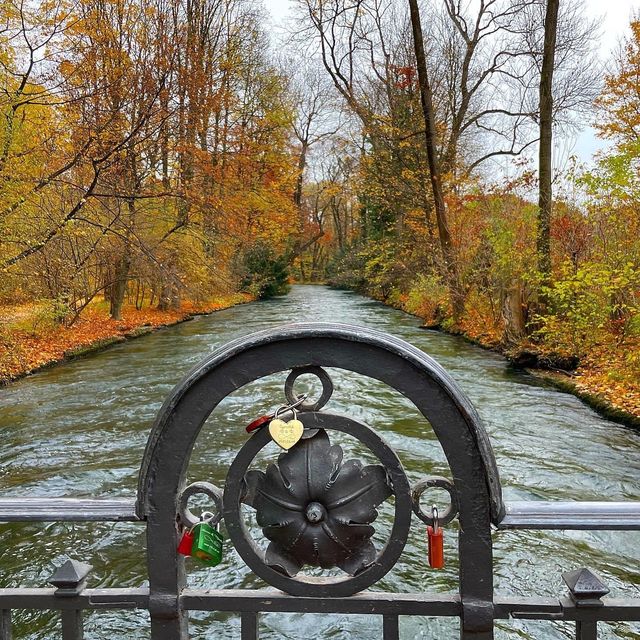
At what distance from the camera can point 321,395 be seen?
1.09 meters

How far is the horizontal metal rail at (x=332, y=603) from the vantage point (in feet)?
3.72

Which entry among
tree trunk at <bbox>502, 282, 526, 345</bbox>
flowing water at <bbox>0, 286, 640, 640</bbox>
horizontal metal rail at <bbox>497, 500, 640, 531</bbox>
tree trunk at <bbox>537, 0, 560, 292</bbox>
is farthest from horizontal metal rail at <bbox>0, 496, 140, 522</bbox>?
tree trunk at <bbox>502, 282, 526, 345</bbox>

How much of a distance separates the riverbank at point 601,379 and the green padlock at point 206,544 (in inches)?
253

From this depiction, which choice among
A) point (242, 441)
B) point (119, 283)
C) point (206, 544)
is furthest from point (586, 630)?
point (119, 283)

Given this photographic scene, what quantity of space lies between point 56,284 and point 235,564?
10205mm

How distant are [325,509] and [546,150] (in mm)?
10589

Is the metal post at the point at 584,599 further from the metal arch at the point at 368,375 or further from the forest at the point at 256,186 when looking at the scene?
the forest at the point at 256,186

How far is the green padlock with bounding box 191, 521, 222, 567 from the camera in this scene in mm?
1143

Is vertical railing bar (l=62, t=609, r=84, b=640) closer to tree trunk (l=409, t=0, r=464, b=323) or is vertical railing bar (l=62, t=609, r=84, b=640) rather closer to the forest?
the forest

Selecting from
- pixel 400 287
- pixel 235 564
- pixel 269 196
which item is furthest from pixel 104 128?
pixel 269 196

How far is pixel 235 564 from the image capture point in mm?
3729

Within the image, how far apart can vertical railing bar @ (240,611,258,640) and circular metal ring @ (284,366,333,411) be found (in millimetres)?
480

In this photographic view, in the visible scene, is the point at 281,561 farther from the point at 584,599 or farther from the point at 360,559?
the point at 584,599

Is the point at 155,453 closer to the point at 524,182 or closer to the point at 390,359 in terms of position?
the point at 390,359
